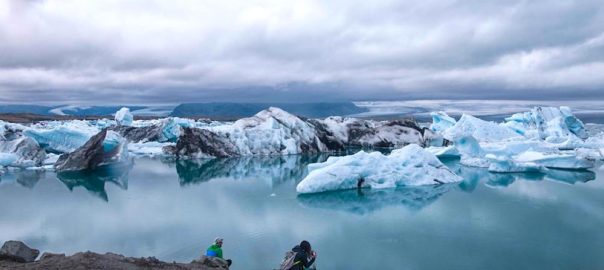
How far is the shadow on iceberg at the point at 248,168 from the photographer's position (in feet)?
51.5

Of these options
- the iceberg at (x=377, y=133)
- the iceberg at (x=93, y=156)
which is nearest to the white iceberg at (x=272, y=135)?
the iceberg at (x=377, y=133)

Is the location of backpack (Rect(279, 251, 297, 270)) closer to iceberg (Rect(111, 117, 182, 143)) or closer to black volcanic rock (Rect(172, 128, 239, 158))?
black volcanic rock (Rect(172, 128, 239, 158))

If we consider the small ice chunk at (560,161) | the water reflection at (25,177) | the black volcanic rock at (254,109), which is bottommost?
the black volcanic rock at (254,109)

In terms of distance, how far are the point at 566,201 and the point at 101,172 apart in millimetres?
14207

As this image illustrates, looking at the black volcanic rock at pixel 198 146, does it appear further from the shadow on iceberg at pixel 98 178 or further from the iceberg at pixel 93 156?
the shadow on iceberg at pixel 98 178

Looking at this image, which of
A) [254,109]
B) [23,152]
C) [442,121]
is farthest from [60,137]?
[254,109]

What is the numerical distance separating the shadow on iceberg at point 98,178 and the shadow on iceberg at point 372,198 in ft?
16.7

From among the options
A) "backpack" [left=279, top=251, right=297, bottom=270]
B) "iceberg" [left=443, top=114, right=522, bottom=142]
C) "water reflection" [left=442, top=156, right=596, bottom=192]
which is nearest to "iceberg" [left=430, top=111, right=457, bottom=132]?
"iceberg" [left=443, top=114, right=522, bottom=142]

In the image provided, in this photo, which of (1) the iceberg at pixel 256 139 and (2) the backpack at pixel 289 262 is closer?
(2) the backpack at pixel 289 262

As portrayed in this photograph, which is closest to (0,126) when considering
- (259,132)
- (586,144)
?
(259,132)

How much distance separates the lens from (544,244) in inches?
299

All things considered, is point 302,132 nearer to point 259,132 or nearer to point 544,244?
point 259,132

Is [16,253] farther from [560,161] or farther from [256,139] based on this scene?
[256,139]

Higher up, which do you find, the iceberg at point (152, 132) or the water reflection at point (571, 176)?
the iceberg at point (152, 132)
